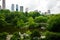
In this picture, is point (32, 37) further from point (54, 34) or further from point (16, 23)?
point (16, 23)

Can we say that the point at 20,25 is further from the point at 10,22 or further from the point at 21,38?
the point at 21,38

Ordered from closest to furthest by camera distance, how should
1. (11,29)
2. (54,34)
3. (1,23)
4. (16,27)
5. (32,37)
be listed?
(54,34)
(32,37)
(1,23)
(11,29)
(16,27)

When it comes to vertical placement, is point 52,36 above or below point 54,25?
below

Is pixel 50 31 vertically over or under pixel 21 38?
over

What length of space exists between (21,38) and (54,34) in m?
4.56

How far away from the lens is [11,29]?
22297 mm

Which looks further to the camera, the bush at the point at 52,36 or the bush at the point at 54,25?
the bush at the point at 54,25

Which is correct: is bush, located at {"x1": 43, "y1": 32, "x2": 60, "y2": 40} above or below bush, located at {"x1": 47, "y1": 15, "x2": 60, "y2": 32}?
below

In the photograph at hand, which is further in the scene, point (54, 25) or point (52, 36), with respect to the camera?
→ point (54, 25)

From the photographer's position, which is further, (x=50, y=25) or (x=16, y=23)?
(x=16, y=23)

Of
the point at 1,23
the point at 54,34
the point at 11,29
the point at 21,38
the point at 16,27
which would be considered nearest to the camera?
the point at 54,34

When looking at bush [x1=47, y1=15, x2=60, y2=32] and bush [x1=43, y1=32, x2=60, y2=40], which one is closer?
bush [x1=43, y1=32, x2=60, y2=40]

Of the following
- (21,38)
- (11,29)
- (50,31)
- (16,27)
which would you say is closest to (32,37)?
(21,38)

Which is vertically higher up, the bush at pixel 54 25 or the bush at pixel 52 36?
the bush at pixel 54 25
